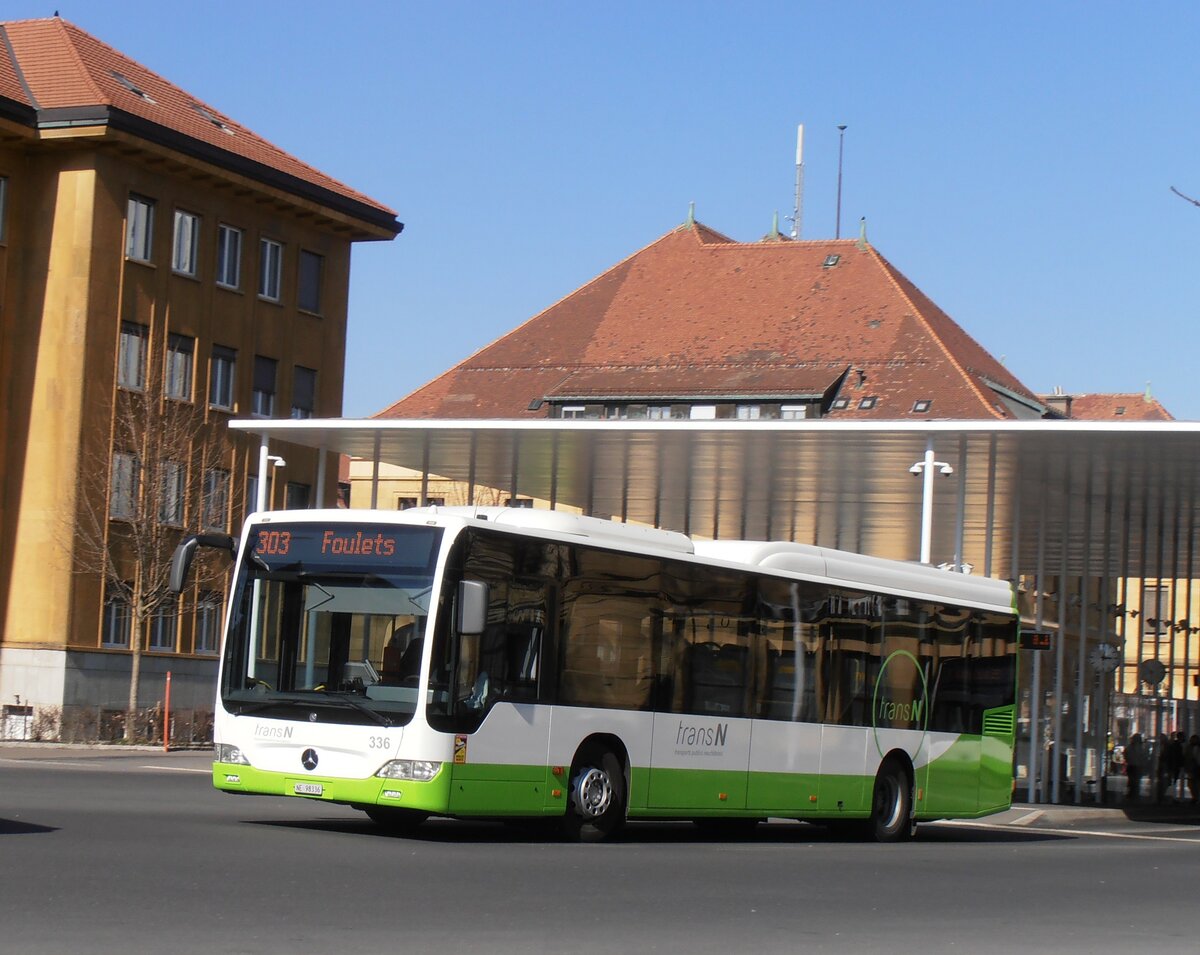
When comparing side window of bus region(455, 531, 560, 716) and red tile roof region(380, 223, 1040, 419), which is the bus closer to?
side window of bus region(455, 531, 560, 716)

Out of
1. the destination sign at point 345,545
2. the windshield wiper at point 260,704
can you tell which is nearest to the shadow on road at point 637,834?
the windshield wiper at point 260,704

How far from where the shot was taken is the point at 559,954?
31.2 ft

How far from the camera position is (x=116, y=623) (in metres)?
45.8

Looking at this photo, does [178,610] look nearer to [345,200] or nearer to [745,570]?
[345,200]

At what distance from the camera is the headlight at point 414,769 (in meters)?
15.6

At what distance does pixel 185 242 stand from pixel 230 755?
32870 mm

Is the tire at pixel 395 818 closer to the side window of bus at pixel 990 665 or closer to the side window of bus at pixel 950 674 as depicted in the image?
the side window of bus at pixel 950 674

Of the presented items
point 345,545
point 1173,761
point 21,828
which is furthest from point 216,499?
point 21,828

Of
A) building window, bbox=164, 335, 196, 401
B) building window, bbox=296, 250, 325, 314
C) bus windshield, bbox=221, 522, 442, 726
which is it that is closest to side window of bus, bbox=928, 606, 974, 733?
bus windshield, bbox=221, 522, 442, 726

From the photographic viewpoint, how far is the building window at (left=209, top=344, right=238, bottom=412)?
48.7 metres

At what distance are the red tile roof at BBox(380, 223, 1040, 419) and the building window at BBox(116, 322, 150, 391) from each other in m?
19.8

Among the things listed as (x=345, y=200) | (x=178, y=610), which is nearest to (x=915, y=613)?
(x=178, y=610)

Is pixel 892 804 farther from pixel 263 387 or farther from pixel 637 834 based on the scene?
pixel 263 387

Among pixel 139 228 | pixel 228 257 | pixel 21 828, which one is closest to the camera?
pixel 21 828
